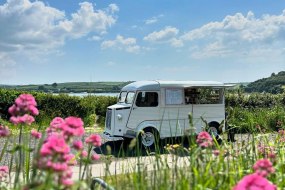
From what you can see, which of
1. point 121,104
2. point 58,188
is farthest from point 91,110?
point 58,188

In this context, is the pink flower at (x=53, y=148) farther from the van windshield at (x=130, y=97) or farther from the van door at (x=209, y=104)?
the van door at (x=209, y=104)

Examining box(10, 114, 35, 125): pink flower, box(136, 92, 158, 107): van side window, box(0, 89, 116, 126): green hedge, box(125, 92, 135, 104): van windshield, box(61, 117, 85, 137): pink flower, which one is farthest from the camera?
box(0, 89, 116, 126): green hedge

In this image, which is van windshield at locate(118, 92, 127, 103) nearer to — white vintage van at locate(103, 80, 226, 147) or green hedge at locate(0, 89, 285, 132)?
white vintage van at locate(103, 80, 226, 147)

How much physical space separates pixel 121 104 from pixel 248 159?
9.49 metres

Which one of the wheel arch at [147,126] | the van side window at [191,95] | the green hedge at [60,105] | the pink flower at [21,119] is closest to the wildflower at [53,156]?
the pink flower at [21,119]

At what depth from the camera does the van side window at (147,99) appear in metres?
12.6

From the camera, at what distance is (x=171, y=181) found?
10.3 ft

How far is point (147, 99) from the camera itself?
12.7 m

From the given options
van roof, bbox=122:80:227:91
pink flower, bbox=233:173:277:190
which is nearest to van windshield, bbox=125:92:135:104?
van roof, bbox=122:80:227:91

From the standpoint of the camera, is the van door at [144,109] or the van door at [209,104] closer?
the van door at [144,109]

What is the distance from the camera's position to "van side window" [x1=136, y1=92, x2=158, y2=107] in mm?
12617

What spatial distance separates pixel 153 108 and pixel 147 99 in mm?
334

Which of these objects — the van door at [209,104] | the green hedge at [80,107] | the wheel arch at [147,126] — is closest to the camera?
the wheel arch at [147,126]

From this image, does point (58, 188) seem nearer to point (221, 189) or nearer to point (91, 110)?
point (221, 189)
